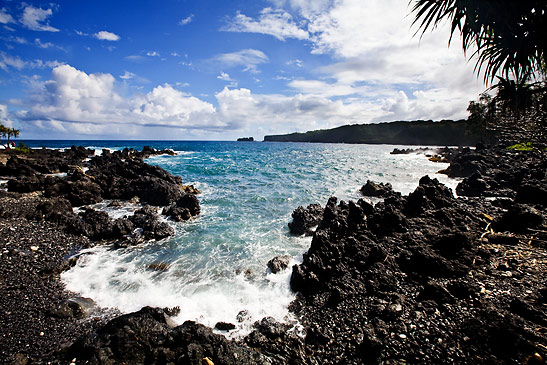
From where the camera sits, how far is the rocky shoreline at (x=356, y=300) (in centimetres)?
531

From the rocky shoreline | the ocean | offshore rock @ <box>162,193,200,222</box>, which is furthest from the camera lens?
offshore rock @ <box>162,193,200,222</box>

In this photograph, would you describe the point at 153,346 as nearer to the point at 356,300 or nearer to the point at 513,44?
the point at 356,300

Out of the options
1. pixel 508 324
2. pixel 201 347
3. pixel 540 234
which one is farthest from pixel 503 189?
pixel 201 347

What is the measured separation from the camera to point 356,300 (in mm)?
7156

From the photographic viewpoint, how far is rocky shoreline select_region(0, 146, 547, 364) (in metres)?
5.31

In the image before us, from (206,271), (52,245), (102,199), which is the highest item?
(102,199)

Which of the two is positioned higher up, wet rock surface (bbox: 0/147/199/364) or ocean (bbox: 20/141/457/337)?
wet rock surface (bbox: 0/147/199/364)

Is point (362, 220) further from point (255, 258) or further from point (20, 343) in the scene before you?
point (20, 343)

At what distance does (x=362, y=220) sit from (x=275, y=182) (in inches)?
727

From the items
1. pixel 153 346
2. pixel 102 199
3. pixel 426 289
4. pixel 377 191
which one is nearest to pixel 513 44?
pixel 426 289

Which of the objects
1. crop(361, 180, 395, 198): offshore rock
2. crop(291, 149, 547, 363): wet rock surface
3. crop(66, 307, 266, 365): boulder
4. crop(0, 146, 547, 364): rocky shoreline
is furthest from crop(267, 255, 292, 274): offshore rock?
crop(361, 180, 395, 198): offshore rock

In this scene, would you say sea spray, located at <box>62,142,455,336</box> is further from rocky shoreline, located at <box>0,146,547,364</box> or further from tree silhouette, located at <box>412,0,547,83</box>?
tree silhouette, located at <box>412,0,547,83</box>

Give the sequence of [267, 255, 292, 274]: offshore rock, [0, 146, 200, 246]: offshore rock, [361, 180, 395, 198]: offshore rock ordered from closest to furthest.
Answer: [267, 255, 292, 274]: offshore rock
[0, 146, 200, 246]: offshore rock
[361, 180, 395, 198]: offshore rock

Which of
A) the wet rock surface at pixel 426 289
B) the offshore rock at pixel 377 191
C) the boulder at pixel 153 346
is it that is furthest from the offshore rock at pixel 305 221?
the offshore rock at pixel 377 191
